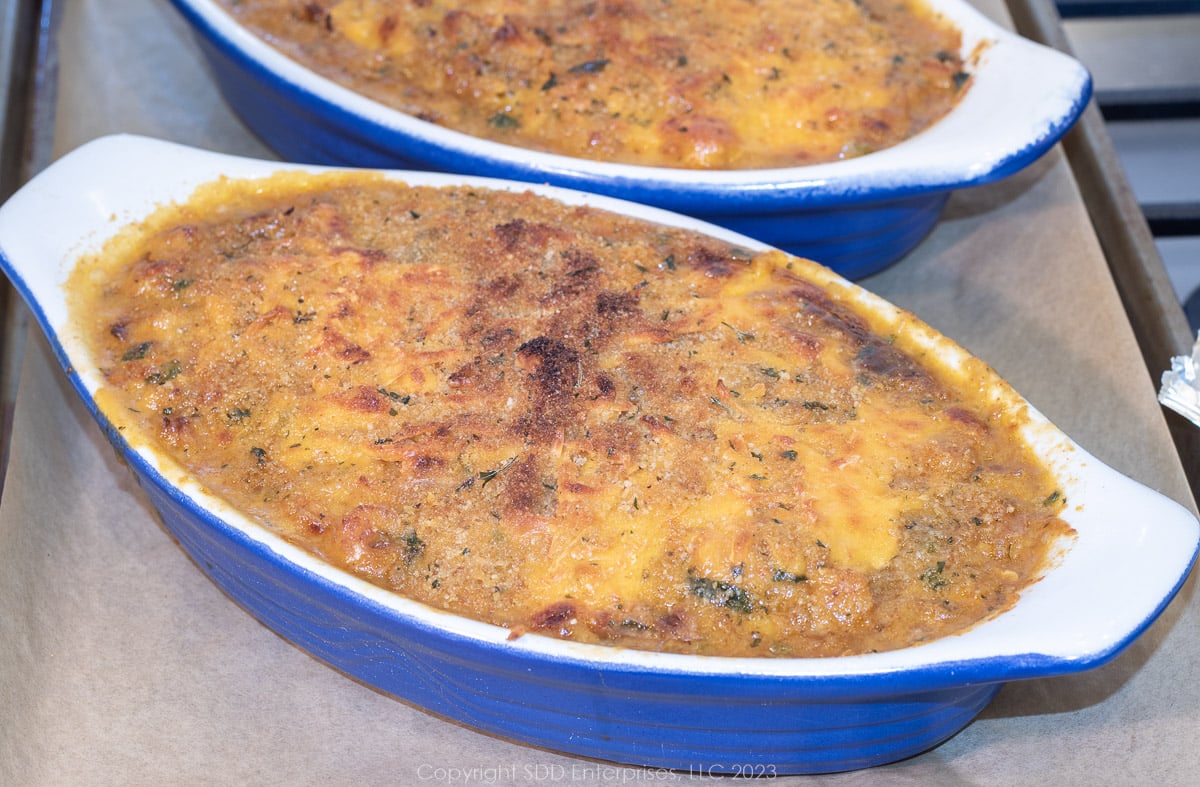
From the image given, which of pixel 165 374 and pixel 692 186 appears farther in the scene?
pixel 692 186

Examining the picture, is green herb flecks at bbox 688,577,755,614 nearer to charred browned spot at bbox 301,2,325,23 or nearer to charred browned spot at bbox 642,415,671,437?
charred browned spot at bbox 642,415,671,437

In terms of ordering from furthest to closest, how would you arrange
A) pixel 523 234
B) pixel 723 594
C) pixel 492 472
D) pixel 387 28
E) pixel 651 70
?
1. pixel 387 28
2. pixel 651 70
3. pixel 523 234
4. pixel 492 472
5. pixel 723 594

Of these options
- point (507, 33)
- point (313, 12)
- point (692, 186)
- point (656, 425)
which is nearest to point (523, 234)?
point (692, 186)

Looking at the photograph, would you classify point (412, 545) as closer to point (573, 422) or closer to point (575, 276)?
point (573, 422)

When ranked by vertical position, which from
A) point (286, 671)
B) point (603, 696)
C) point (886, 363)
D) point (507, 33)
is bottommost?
point (286, 671)

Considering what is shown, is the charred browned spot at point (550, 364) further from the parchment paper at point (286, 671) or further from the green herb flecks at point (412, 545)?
the parchment paper at point (286, 671)

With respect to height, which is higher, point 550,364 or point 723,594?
point 550,364

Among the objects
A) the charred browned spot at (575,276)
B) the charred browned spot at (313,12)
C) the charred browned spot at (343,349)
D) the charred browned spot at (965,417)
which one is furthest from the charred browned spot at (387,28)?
the charred browned spot at (965,417)
